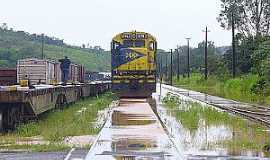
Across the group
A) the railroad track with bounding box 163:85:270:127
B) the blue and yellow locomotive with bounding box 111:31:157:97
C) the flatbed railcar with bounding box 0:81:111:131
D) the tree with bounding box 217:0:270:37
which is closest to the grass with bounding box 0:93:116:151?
the flatbed railcar with bounding box 0:81:111:131

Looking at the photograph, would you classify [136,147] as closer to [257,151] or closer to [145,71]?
[257,151]

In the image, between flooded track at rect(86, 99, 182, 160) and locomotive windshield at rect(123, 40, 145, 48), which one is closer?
flooded track at rect(86, 99, 182, 160)

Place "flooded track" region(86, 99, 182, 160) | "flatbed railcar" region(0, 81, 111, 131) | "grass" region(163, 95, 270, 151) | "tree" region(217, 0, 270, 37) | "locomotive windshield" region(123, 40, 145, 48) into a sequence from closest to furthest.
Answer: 1. "flooded track" region(86, 99, 182, 160)
2. "grass" region(163, 95, 270, 151)
3. "flatbed railcar" region(0, 81, 111, 131)
4. "locomotive windshield" region(123, 40, 145, 48)
5. "tree" region(217, 0, 270, 37)

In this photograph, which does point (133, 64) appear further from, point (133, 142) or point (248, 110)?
point (133, 142)

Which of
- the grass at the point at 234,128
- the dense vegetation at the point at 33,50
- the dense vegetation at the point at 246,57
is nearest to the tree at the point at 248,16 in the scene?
the dense vegetation at the point at 246,57

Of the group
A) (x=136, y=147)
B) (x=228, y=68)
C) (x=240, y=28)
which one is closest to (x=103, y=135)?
(x=136, y=147)

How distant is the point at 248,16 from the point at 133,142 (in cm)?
7204

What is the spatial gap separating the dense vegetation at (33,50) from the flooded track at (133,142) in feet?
214

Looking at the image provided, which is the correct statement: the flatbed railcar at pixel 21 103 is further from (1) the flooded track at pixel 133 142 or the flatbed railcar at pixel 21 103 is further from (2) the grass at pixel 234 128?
(2) the grass at pixel 234 128

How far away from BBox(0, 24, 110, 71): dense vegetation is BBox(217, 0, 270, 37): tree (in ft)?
104

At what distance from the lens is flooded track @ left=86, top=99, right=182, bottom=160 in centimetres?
1373

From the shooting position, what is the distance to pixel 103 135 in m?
18.0

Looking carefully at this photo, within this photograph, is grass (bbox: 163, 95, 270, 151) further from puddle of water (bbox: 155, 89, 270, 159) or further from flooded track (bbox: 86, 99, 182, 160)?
flooded track (bbox: 86, 99, 182, 160)

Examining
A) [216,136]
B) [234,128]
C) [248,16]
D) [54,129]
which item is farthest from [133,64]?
[248,16]
